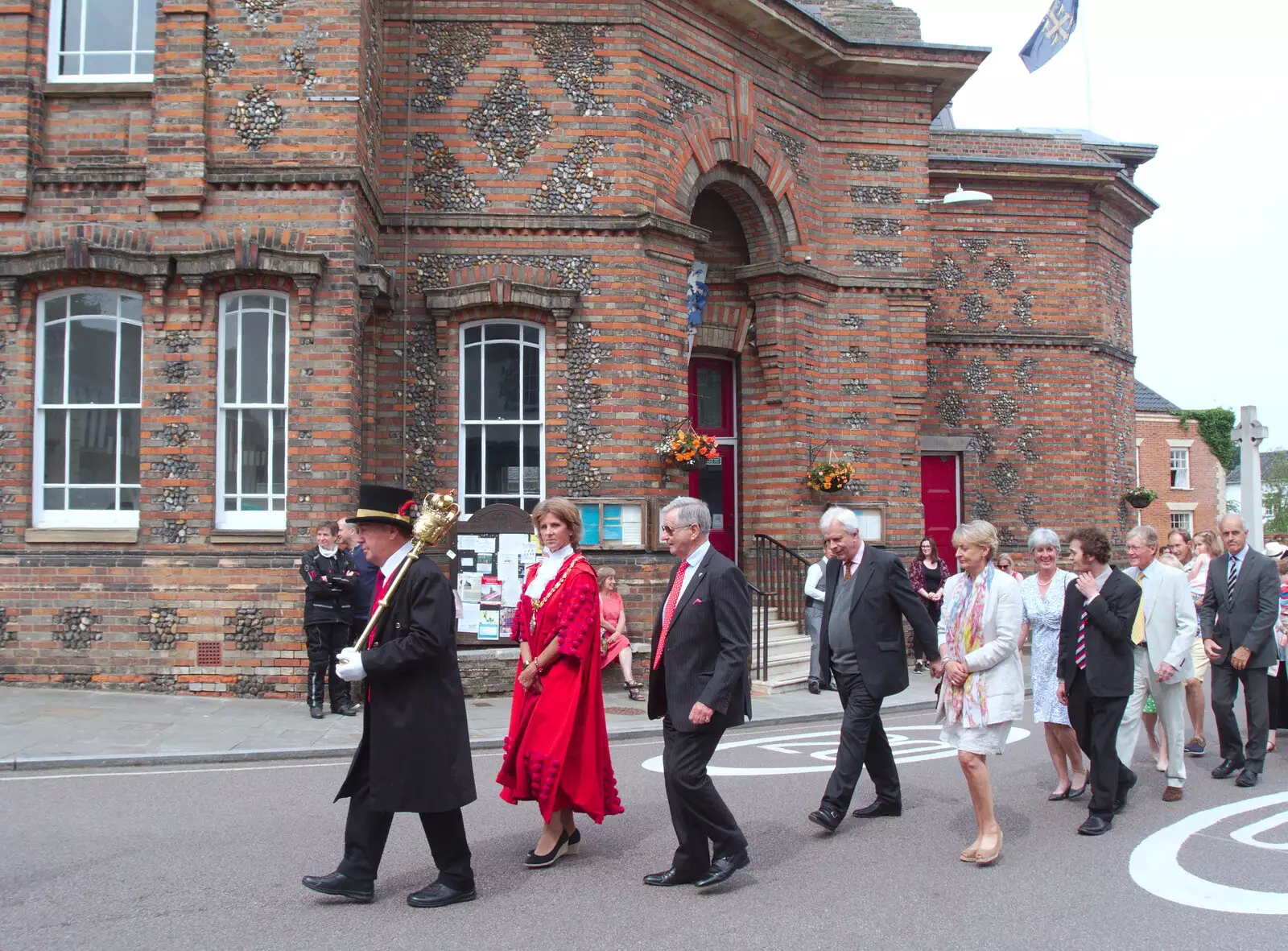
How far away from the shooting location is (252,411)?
11672mm

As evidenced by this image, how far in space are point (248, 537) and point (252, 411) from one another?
131 cm

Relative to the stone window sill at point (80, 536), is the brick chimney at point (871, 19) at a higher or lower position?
higher

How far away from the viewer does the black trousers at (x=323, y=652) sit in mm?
10445

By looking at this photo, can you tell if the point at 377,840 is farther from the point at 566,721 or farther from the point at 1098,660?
the point at 1098,660

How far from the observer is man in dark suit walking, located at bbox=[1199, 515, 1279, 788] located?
8344mm

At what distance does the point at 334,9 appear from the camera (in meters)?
11.6

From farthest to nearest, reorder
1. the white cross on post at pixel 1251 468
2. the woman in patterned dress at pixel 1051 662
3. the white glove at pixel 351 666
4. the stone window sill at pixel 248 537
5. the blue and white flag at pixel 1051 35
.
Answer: the blue and white flag at pixel 1051 35 < the white cross on post at pixel 1251 468 < the stone window sill at pixel 248 537 < the woman in patterned dress at pixel 1051 662 < the white glove at pixel 351 666

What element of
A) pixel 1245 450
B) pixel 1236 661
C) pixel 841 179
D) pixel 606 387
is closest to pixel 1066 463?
pixel 1245 450

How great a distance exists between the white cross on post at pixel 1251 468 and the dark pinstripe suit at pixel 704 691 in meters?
16.4

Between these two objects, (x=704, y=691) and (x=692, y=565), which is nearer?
(x=704, y=691)

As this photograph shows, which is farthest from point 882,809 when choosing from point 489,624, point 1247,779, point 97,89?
point 97,89

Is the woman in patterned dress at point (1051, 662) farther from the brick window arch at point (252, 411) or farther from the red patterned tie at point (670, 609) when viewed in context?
the brick window arch at point (252, 411)

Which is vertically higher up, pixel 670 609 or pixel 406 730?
pixel 670 609

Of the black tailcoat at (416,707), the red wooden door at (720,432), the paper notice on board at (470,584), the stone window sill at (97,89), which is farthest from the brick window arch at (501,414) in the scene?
the black tailcoat at (416,707)
